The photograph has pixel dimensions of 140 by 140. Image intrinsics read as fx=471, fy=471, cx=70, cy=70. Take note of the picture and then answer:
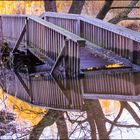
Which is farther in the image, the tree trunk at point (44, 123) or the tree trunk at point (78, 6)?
the tree trunk at point (78, 6)

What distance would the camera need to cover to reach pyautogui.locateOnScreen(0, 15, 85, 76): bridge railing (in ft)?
36.7

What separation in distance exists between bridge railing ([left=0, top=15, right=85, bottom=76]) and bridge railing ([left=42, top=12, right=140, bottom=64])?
984 millimetres

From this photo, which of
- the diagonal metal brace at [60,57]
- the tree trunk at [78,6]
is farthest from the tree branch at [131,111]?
the tree trunk at [78,6]

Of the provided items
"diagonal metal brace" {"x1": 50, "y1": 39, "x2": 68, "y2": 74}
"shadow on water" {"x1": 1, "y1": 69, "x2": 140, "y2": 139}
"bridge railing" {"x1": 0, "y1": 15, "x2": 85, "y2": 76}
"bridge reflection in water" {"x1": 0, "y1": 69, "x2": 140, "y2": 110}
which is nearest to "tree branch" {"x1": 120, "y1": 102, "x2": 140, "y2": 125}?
"shadow on water" {"x1": 1, "y1": 69, "x2": 140, "y2": 139}

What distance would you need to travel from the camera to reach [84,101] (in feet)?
27.4

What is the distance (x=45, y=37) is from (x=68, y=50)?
4.78ft

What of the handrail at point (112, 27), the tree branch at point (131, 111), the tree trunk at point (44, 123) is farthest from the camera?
the handrail at point (112, 27)

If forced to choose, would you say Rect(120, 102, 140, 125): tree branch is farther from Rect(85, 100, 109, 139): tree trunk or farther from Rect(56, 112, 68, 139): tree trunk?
Rect(56, 112, 68, 139): tree trunk

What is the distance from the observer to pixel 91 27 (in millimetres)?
13133

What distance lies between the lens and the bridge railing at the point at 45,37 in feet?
36.7

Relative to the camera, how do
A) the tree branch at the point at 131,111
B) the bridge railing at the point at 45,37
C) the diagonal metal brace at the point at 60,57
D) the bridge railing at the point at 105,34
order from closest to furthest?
1. the tree branch at the point at 131,111
2. the bridge railing at the point at 45,37
3. the diagonal metal brace at the point at 60,57
4. the bridge railing at the point at 105,34

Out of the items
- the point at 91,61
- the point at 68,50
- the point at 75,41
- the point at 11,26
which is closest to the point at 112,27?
the point at 91,61

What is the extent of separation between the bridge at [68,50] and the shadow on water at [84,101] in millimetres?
25

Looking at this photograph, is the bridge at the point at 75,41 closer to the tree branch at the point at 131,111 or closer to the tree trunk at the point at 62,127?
the tree branch at the point at 131,111
